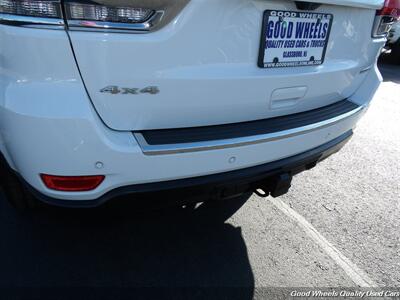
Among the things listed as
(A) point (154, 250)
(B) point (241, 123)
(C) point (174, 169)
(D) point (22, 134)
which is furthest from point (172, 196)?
(A) point (154, 250)

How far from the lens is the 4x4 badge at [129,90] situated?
4.36 ft

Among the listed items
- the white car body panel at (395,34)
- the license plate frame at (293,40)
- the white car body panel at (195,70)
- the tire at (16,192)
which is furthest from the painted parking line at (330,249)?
the white car body panel at (395,34)

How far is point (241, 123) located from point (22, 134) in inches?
37.7

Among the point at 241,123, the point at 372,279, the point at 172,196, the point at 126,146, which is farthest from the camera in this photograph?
the point at 372,279

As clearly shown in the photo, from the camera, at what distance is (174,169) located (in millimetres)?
1482

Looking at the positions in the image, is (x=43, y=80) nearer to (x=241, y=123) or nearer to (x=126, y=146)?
(x=126, y=146)

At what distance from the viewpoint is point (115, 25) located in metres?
1.26

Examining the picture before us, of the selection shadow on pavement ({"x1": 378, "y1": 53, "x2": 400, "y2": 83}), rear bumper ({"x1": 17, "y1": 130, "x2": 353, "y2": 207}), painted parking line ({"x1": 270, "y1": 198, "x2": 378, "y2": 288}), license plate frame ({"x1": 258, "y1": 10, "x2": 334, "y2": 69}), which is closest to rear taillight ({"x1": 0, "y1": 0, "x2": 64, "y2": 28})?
rear bumper ({"x1": 17, "y1": 130, "x2": 353, "y2": 207})

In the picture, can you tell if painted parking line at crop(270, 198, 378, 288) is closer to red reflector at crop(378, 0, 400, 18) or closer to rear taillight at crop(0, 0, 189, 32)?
red reflector at crop(378, 0, 400, 18)

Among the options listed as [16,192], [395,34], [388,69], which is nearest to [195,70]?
[16,192]

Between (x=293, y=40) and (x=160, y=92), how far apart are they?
2.43 feet

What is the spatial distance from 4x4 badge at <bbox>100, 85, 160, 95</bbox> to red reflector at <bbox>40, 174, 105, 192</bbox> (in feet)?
1.11

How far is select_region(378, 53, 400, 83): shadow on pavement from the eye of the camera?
7598mm

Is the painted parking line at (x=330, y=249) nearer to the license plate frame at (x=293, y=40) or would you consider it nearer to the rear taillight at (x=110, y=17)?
the license plate frame at (x=293, y=40)
